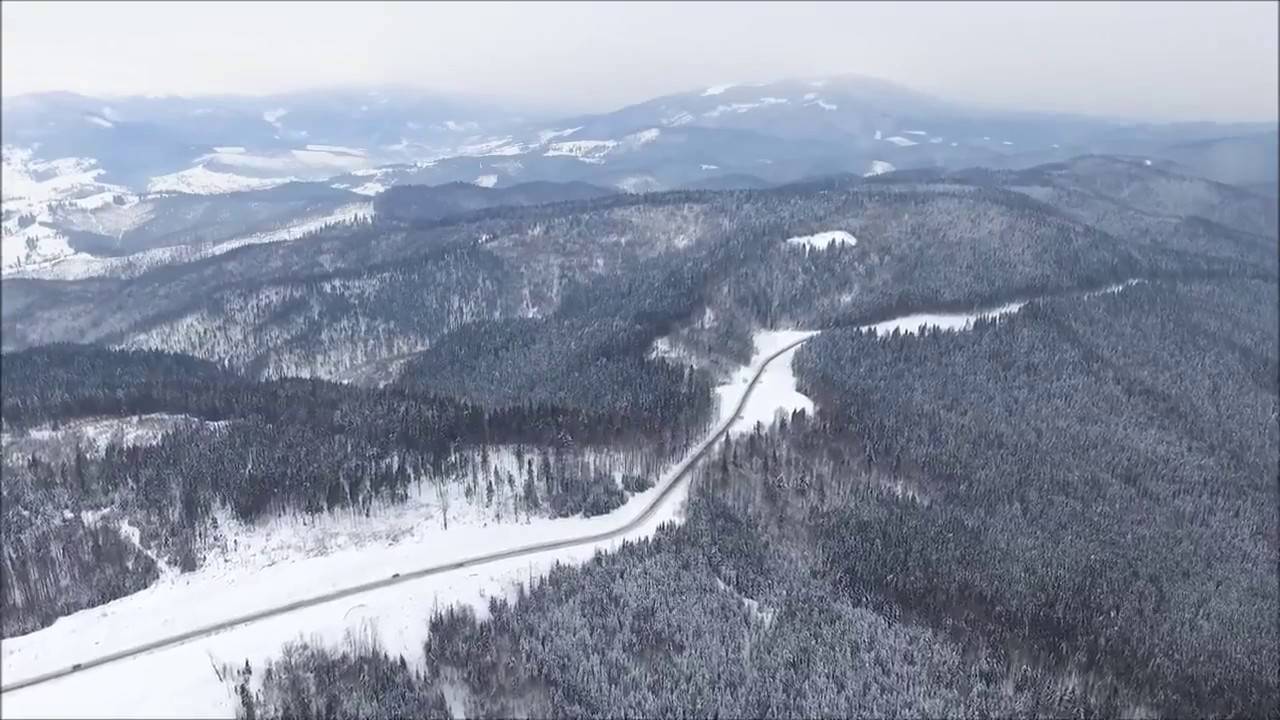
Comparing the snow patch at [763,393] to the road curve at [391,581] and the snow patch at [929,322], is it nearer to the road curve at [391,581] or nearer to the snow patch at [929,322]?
the road curve at [391,581]

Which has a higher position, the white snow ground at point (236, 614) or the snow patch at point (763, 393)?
the snow patch at point (763, 393)

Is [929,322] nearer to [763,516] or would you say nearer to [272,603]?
[763,516]

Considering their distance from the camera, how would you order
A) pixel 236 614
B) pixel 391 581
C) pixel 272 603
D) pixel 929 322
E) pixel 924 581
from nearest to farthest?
pixel 236 614 → pixel 272 603 → pixel 391 581 → pixel 924 581 → pixel 929 322

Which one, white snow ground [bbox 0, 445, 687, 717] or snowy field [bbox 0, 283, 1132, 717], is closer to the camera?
white snow ground [bbox 0, 445, 687, 717]

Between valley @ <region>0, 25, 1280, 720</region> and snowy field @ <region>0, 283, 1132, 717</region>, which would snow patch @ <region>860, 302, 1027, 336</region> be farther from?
snowy field @ <region>0, 283, 1132, 717</region>

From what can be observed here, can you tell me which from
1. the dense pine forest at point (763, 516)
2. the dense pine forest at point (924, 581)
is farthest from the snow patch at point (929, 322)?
the dense pine forest at point (924, 581)

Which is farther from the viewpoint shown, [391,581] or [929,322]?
[929,322]

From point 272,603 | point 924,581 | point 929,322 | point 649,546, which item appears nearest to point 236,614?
point 272,603

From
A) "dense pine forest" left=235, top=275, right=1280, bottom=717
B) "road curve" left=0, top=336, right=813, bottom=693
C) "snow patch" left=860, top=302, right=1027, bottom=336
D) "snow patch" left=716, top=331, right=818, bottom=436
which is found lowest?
"dense pine forest" left=235, top=275, right=1280, bottom=717

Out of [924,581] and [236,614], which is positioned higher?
[236,614]

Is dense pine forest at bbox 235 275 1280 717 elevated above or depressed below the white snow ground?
below

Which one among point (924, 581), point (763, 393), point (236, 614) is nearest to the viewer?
point (236, 614)

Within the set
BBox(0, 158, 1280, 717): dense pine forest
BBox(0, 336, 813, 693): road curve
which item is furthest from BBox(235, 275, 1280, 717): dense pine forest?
BBox(0, 336, 813, 693): road curve
